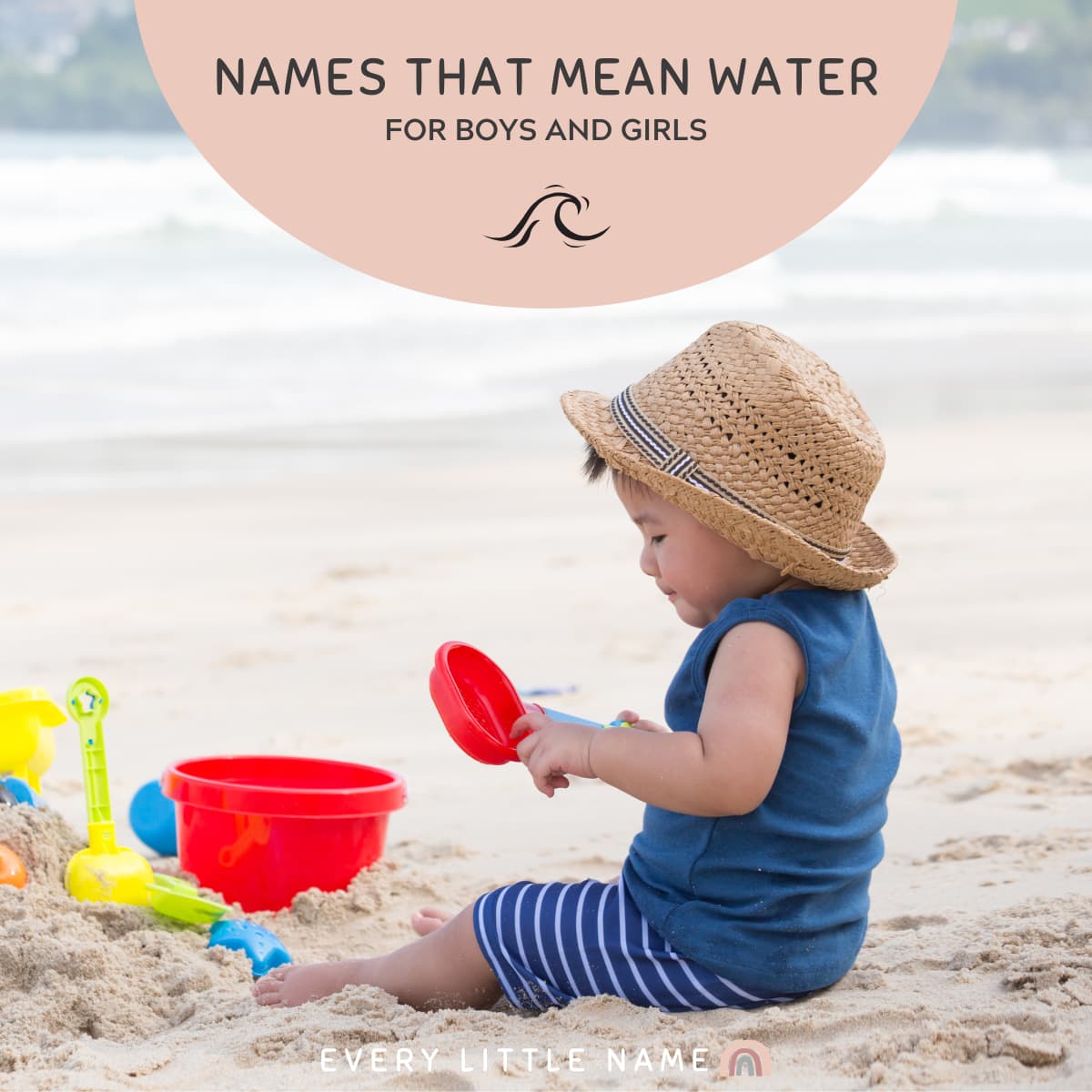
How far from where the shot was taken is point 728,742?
7.02 ft

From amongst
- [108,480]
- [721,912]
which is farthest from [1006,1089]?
[108,480]

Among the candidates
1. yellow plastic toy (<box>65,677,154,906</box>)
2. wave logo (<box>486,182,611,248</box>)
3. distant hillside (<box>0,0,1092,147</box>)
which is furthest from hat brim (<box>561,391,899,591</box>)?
distant hillside (<box>0,0,1092,147</box>)

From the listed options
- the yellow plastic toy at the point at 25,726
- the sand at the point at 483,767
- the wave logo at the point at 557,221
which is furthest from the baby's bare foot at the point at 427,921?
the wave logo at the point at 557,221

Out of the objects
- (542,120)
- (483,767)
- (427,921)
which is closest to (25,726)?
(427,921)

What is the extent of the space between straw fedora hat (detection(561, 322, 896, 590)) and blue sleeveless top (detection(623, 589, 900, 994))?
0.08m

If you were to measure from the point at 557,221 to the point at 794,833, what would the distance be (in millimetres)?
9475

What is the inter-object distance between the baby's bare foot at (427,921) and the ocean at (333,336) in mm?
5003

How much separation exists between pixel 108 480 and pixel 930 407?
5.05 meters

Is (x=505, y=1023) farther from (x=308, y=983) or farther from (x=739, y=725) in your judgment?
(x=739, y=725)

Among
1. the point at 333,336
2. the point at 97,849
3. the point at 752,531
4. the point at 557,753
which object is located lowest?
the point at 97,849

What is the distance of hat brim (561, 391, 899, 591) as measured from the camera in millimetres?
2219

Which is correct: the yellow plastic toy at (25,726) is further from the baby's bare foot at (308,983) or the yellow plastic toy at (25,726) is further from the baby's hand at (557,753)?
the baby's hand at (557,753)

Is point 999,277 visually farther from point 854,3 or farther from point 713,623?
point 713,623

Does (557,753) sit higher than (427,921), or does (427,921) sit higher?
(557,753)
